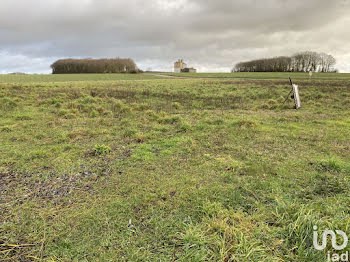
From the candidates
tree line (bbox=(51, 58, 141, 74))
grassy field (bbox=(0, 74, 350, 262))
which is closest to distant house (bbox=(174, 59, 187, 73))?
tree line (bbox=(51, 58, 141, 74))

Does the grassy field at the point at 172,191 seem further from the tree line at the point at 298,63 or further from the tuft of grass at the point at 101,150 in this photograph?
the tree line at the point at 298,63

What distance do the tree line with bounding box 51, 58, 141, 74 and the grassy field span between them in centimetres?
7210

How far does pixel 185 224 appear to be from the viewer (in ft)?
9.53

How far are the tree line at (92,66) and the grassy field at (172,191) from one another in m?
72.1

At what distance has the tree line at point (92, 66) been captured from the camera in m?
74.2

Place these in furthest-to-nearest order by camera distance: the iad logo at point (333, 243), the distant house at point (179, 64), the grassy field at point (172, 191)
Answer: the distant house at point (179, 64)
the grassy field at point (172, 191)
the iad logo at point (333, 243)

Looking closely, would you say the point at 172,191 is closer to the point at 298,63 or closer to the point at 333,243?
the point at 333,243

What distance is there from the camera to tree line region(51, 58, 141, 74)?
74.2 m

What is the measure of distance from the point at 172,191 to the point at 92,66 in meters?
80.8

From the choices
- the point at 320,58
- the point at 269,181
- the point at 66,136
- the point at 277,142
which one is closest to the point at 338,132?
the point at 277,142

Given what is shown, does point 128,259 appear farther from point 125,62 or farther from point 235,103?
point 125,62

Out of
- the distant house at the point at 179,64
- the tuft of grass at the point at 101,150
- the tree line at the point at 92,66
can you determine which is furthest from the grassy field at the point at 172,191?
the distant house at the point at 179,64

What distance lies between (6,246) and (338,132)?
969 cm

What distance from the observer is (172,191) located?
12.4 feet
